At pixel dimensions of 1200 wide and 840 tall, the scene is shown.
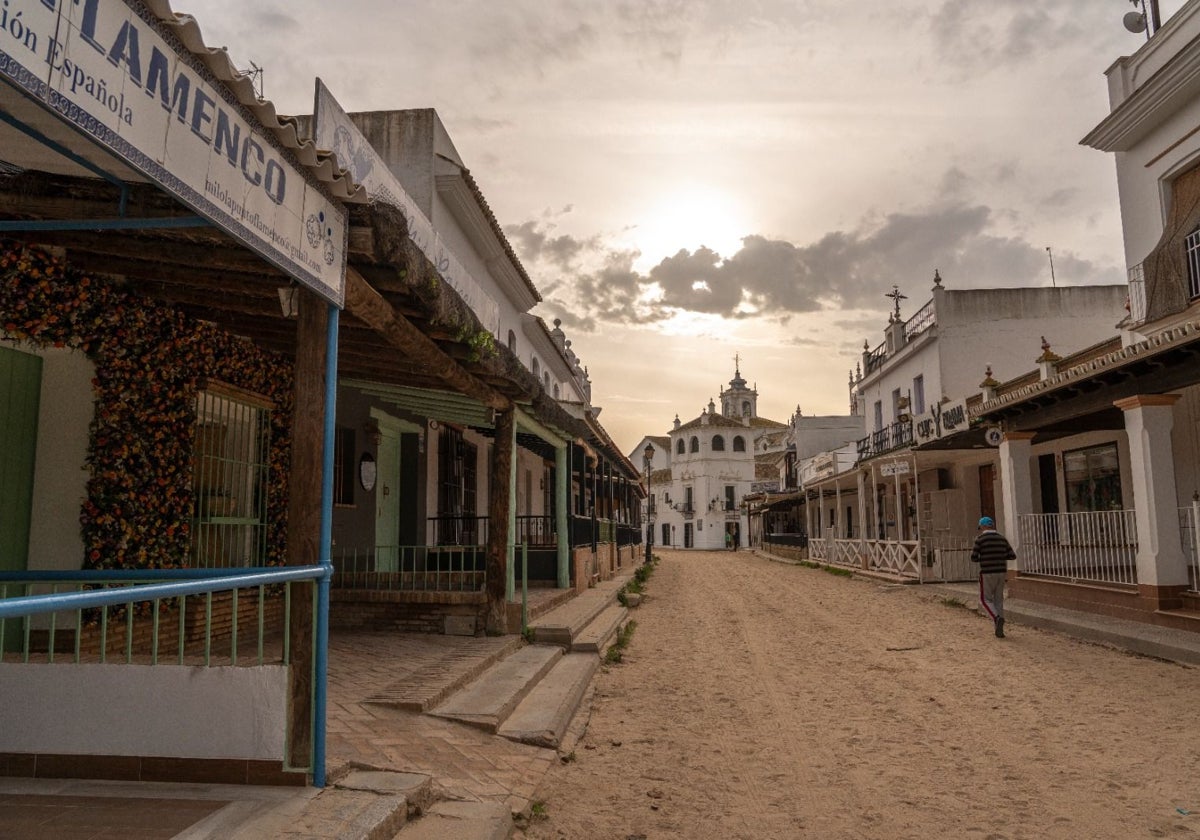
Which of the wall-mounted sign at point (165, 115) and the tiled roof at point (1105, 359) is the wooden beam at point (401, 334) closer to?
the wall-mounted sign at point (165, 115)

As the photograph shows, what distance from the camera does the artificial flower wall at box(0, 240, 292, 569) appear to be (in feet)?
16.7

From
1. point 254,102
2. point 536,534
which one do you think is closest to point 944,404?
point 536,534

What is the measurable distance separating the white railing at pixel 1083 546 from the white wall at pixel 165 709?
1159 cm

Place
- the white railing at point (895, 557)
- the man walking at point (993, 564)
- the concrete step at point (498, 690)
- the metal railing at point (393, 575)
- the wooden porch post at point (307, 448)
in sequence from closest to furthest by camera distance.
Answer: the wooden porch post at point (307, 448)
the concrete step at point (498, 690)
the metal railing at point (393, 575)
the man walking at point (993, 564)
the white railing at point (895, 557)

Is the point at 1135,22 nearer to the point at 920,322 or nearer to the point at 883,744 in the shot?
the point at 920,322

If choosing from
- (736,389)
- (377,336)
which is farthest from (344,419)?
(736,389)

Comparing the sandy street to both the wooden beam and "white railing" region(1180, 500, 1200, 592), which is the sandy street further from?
the wooden beam

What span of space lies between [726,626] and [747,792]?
25.8 feet

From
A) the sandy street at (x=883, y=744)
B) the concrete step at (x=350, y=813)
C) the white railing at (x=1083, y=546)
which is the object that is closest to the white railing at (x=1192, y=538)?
the white railing at (x=1083, y=546)

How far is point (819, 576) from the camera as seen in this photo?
24109 mm

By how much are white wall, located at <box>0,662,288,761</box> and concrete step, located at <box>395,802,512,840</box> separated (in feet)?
2.45

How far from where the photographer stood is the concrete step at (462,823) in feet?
12.4

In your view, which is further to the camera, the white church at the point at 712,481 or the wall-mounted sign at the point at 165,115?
the white church at the point at 712,481

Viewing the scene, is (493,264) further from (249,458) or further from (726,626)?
(249,458)
